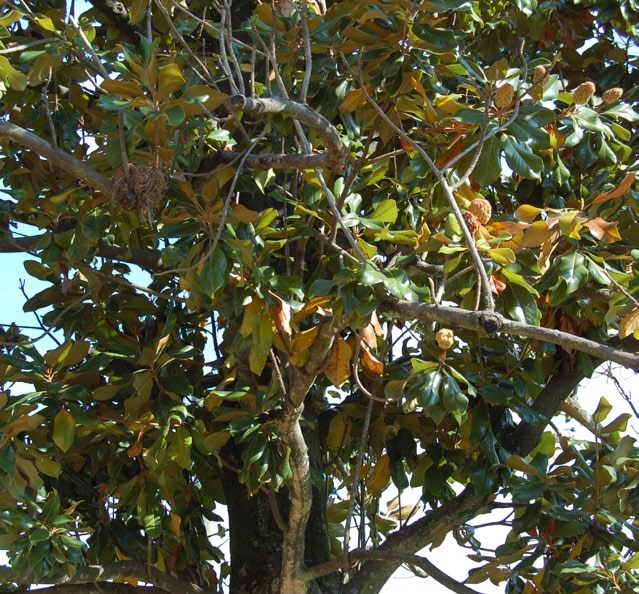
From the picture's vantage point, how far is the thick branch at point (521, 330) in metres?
1.77

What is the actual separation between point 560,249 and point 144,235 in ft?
5.37

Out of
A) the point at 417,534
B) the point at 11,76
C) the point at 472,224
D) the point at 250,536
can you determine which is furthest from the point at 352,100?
the point at 250,536

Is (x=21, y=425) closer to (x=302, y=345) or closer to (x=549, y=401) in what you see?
(x=302, y=345)

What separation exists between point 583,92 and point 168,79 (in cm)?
119

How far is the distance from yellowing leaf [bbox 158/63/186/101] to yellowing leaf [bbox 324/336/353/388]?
2.76 ft

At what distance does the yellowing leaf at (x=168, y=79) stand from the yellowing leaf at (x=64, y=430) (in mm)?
1072

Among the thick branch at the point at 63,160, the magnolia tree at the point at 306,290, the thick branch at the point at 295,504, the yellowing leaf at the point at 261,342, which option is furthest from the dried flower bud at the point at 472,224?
the thick branch at the point at 63,160

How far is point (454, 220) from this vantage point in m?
2.68

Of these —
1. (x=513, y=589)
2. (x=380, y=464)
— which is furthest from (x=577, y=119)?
(x=513, y=589)

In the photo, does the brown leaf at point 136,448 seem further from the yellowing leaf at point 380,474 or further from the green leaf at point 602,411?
the green leaf at point 602,411

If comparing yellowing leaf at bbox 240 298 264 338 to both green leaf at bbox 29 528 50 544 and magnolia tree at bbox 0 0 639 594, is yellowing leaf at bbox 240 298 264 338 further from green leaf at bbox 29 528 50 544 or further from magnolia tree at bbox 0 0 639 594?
green leaf at bbox 29 528 50 544

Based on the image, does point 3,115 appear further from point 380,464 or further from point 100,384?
point 380,464

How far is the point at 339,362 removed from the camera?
2756 millimetres

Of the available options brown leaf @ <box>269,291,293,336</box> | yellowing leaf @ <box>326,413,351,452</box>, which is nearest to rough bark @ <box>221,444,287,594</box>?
yellowing leaf @ <box>326,413,351,452</box>
